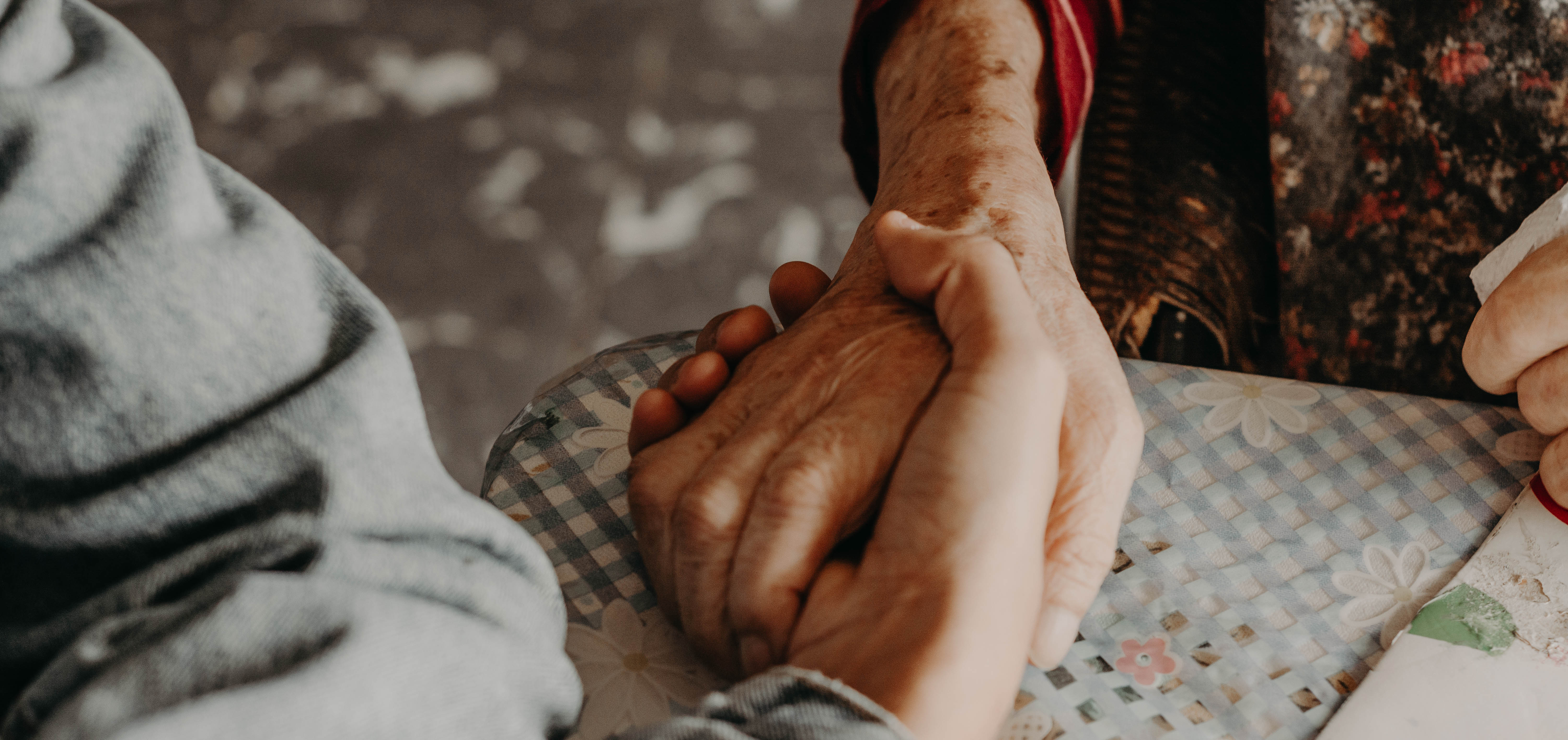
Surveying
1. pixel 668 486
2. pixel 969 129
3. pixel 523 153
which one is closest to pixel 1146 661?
pixel 668 486

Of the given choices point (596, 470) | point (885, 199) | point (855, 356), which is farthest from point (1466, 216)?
point (596, 470)

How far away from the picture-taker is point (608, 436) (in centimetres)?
78

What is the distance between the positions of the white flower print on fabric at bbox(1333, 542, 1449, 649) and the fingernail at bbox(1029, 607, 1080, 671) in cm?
20

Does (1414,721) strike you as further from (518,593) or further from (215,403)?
(215,403)

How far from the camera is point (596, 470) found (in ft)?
2.46

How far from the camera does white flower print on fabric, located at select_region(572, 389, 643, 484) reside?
0.75m

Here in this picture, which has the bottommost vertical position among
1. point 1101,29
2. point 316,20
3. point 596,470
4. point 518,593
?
point 316,20

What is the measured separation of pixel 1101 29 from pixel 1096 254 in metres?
0.28

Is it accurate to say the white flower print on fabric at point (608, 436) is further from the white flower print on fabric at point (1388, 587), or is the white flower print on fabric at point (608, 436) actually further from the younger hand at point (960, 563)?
the white flower print on fabric at point (1388, 587)

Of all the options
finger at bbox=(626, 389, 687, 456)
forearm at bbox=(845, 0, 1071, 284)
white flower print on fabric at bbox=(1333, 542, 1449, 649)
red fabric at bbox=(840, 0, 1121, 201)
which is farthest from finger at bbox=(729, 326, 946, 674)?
red fabric at bbox=(840, 0, 1121, 201)

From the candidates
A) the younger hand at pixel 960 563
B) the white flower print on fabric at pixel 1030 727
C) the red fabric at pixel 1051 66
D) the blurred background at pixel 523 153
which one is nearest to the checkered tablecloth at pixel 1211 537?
the white flower print on fabric at pixel 1030 727

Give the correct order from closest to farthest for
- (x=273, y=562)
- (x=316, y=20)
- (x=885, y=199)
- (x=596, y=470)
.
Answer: (x=273, y=562) → (x=596, y=470) → (x=885, y=199) → (x=316, y=20)

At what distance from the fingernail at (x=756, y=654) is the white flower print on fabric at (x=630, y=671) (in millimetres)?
52

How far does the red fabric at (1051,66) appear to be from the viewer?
101cm
